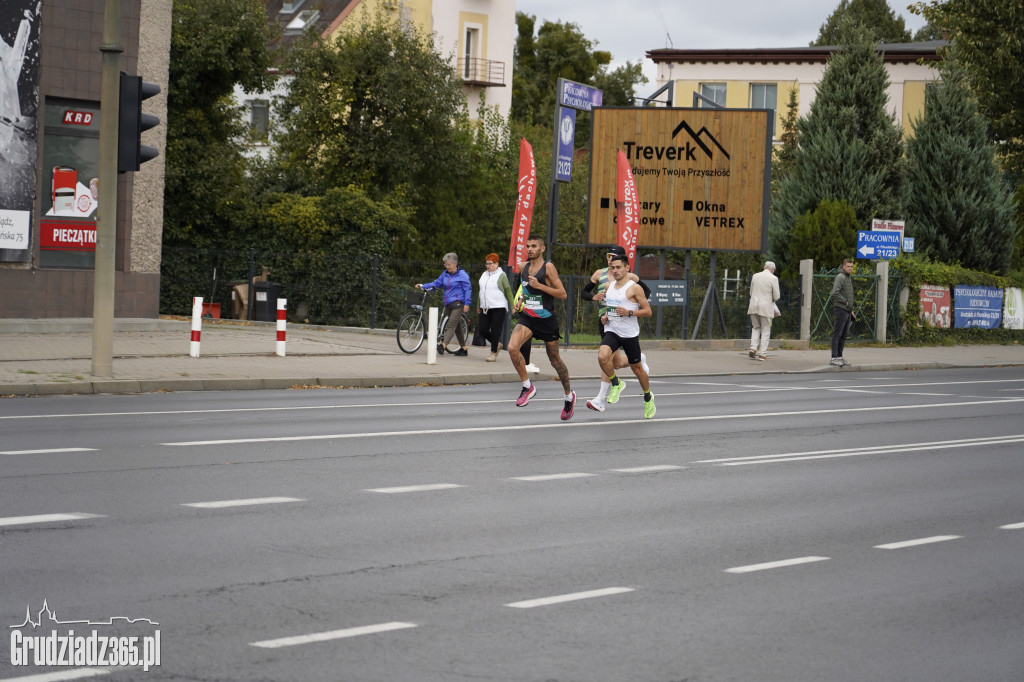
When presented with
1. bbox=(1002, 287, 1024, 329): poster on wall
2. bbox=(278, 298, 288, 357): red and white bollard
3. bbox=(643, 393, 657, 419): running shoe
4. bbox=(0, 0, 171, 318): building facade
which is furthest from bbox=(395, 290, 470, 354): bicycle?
bbox=(1002, 287, 1024, 329): poster on wall

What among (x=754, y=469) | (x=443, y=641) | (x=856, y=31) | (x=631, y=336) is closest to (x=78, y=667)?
(x=443, y=641)

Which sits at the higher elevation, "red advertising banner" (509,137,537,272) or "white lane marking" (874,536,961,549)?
"red advertising banner" (509,137,537,272)

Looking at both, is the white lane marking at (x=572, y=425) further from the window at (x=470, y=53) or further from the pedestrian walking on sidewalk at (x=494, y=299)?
the window at (x=470, y=53)

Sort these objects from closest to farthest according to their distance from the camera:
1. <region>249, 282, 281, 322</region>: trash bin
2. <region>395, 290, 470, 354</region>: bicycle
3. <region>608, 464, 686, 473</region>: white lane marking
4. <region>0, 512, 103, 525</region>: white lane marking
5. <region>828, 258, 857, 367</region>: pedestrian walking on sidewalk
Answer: <region>0, 512, 103, 525</region>: white lane marking < <region>608, 464, 686, 473</region>: white lane marking < <region>395, 290, 470, 354</region>: bicycle < <region>828, 258, 857, 367</region>: pedestrian walking on sidewalk < <region>249, 282, 281, 322</region>: trash bin

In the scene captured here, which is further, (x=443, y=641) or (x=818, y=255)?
(x=818, y=255)

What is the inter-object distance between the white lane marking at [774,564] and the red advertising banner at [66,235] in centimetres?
1960

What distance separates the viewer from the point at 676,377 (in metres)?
23.5

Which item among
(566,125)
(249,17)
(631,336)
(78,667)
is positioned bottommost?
(78,667)

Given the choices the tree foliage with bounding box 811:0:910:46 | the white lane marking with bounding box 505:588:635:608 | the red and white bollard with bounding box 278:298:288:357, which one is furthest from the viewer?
the tree foliage with bounding box 811:0:910:46

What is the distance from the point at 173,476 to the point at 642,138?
23.2 meters

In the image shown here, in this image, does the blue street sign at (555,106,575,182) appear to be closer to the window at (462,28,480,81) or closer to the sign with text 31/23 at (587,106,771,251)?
the sign with text 31/23 at (587,106,771,251)

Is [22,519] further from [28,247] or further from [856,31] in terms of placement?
[856,31]

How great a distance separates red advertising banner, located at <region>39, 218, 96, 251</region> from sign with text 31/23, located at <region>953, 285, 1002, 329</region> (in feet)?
77.3

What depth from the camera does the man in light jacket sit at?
1093 inches
